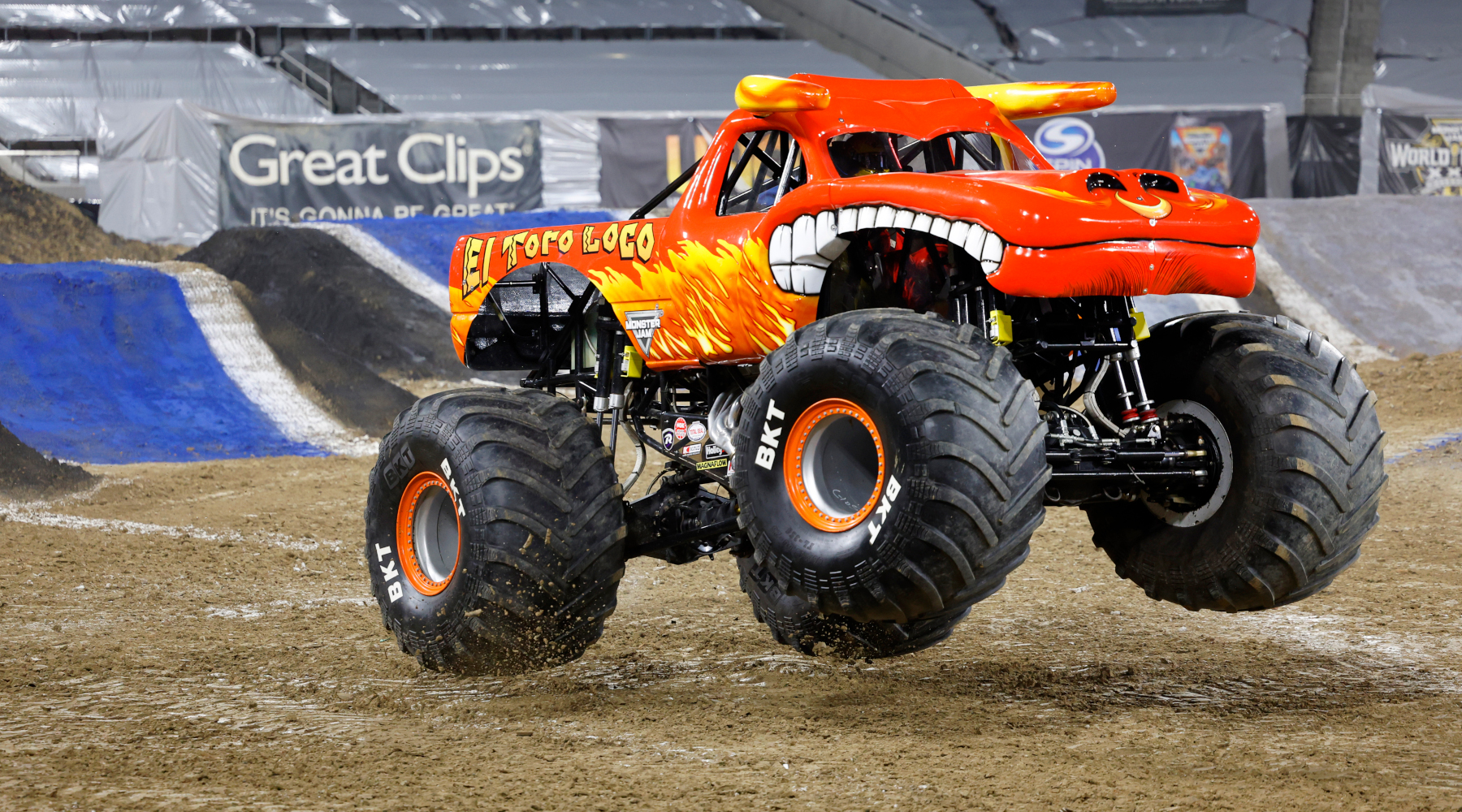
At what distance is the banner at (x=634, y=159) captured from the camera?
20.5 meters

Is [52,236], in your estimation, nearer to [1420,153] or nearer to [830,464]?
[830,464]

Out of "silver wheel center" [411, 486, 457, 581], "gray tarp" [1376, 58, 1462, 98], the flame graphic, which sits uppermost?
the flame graphic

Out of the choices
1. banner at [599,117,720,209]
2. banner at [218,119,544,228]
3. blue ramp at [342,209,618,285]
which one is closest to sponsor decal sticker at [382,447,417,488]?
blue ramp at [342,209,618,285]

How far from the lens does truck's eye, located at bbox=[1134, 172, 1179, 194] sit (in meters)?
4.58

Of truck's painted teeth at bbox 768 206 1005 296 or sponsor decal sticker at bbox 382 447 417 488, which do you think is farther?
sponsor decal sticker at bbox 382 447 417 488

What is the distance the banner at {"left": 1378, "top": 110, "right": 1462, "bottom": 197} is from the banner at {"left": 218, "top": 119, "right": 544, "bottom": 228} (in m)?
13.1

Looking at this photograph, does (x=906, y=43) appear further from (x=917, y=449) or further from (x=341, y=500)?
(x=917, y=449)

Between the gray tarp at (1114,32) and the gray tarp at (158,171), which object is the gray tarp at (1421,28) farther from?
the gray tarp at (158,171)

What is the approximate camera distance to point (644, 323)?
19.0 ft

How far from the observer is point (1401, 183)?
837 inches

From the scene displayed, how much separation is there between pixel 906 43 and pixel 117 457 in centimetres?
2014

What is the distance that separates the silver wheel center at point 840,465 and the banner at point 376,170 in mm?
16740

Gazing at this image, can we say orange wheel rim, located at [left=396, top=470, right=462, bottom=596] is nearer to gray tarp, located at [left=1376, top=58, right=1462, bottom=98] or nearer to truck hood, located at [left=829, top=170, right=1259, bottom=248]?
truck hood, located at [left=829, top=170, right=1259, bottom=248]

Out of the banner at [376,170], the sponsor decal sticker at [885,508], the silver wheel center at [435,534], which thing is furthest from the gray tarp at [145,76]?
the sponsor decal sticker at [885,508]
